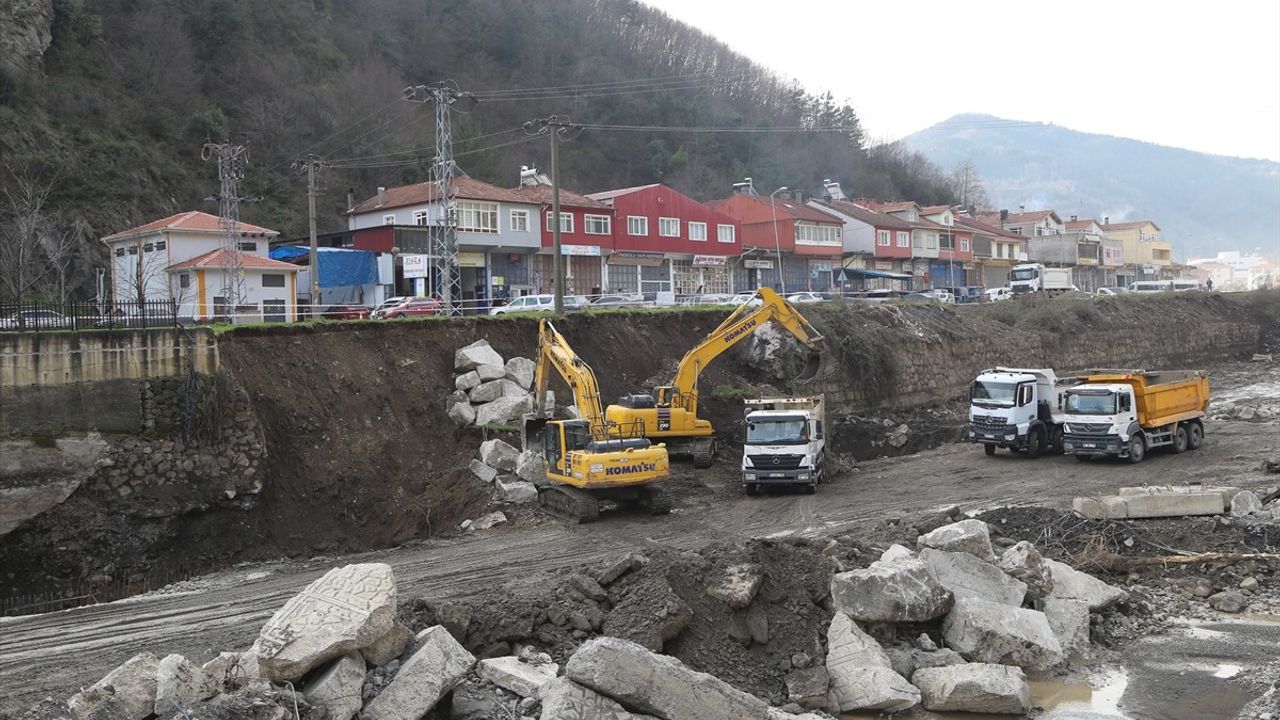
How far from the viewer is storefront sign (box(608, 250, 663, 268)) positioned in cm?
6020

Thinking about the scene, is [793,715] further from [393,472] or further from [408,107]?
[408,107]

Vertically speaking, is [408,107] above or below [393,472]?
above

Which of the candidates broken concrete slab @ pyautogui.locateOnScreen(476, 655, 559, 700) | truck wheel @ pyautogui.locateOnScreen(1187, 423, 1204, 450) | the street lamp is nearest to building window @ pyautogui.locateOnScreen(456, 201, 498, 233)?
the street lamp

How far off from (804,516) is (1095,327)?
4033cm

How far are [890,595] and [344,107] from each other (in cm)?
6747

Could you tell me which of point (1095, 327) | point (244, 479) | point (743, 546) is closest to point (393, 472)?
point (244, 479)

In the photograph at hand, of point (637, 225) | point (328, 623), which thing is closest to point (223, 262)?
point (637, 225)

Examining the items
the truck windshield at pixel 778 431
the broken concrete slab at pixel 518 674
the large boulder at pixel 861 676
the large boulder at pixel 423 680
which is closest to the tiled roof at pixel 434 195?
the truck windshield at pixel 778 431

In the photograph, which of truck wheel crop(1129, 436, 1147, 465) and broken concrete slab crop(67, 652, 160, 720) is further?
truck wheel crop(1129, 436, 1147, 465)

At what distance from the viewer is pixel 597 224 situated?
58.3m

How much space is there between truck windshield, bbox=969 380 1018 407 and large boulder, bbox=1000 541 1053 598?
49.1 ft

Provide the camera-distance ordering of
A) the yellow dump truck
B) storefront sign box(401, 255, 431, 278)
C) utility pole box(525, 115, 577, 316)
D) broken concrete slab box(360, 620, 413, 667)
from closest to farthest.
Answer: broken concrete slab box(360, 620, 413, 667) → the yellow dump truck → utility pole box(525, 115, 577, 316) → storefront sign box(401, 255, 431, 278)

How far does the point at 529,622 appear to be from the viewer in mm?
12945

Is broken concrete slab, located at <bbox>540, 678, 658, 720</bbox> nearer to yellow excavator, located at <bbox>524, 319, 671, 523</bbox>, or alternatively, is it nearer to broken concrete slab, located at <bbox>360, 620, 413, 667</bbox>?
broken concrete slab, located at <bbox>360, 620, 413, 667</bbox>
